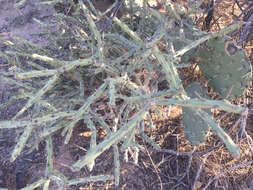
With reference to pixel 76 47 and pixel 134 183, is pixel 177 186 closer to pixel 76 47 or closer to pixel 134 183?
pixel 134 183

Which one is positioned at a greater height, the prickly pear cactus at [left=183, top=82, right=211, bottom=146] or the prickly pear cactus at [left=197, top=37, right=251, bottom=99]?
A: the prickly pear cactus at [left=197, top=37, right=251, bottom=99]

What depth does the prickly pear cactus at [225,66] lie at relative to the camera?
1.24 metres

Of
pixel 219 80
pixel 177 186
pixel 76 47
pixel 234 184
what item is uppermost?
pixel 219 80

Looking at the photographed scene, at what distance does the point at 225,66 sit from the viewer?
1333 millimetres

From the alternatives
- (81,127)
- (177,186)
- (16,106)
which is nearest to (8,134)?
(16,106)

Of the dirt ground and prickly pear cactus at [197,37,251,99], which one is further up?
prickly pear cactus at [197,37,251,99]

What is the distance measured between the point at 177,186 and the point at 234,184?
0.34 m

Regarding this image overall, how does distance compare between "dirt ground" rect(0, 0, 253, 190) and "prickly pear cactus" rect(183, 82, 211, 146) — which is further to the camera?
"dirt ground" rect(0, 0, 253, 190)

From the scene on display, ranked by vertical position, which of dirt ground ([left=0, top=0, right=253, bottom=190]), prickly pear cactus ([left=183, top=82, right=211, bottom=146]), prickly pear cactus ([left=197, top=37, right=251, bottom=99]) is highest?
prickly pear cactus ([left=197, top=37, right=251, bottom=99])

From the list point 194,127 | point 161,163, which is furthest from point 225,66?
point 161,163

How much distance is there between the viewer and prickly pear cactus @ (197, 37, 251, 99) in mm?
1241

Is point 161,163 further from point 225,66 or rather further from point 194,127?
point 225,66

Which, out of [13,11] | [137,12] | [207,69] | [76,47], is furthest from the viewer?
[13,11]

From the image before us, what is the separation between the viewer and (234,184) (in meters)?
1.40
